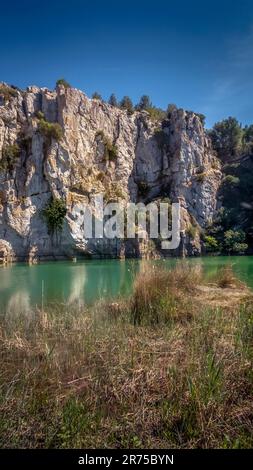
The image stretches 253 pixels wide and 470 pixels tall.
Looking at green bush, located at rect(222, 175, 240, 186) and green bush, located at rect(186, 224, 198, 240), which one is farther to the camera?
green bush, located at rect(222, 175, 240, 186)

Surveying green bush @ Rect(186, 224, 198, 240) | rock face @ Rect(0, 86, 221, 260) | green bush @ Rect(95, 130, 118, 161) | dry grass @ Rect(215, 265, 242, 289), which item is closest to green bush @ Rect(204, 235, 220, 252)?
rock face @ Rect(0, 86, 221, 260)

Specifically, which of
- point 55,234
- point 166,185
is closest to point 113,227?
point 55,234

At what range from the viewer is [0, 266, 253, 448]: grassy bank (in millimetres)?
2631

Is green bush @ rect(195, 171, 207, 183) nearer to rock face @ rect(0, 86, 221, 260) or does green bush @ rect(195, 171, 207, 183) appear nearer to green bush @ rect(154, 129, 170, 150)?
rock face @ rect(0, 86, 221, 260)

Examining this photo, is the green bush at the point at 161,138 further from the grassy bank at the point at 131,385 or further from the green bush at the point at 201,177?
the grassy bank at the point at 131,385

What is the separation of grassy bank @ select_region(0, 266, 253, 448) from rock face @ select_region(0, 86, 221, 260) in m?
37.7

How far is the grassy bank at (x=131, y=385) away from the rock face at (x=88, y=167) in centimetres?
3774

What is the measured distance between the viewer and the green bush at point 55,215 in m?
41.5

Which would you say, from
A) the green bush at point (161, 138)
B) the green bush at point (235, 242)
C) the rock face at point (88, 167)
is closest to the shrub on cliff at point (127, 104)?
the rock face at point (88, 167)

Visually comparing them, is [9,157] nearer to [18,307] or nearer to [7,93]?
[7,93]

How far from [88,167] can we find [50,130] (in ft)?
24.3

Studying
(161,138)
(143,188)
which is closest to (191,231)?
(143,188)

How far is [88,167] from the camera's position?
46781 mm
